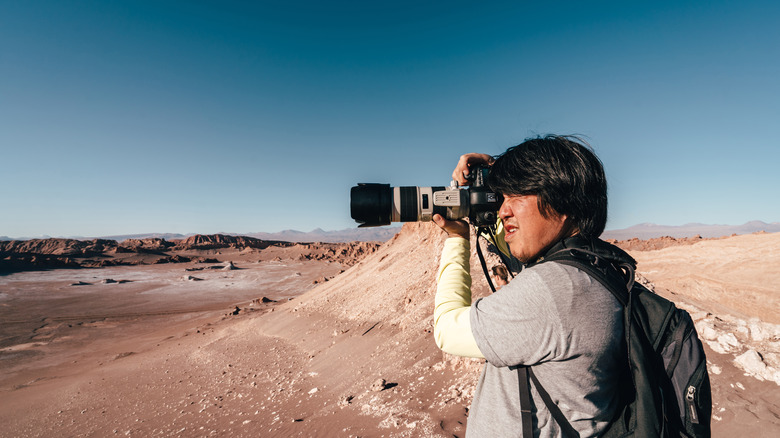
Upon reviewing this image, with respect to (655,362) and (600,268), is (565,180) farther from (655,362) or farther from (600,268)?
(655,362)

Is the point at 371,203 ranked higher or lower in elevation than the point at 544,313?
higher

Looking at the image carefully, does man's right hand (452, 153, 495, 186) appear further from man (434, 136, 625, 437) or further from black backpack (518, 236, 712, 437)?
black backpack (518, 236, 712, 437)

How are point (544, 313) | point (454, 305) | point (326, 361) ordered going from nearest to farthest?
1. point (544, 313)
2. point (454, 305)
3. point (326, 361)

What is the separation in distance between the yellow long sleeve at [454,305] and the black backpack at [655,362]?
0.20 metres

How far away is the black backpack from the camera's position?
0.93m

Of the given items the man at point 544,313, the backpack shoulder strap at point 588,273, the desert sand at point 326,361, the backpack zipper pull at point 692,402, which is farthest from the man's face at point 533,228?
the desert sand at point 326,361

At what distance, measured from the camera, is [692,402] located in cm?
95

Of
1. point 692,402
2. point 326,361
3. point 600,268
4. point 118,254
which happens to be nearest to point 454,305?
point 600,268

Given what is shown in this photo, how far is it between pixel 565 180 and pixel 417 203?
2.27 ft

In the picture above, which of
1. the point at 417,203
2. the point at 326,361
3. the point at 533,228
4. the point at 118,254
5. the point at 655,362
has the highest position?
the point at 417,203

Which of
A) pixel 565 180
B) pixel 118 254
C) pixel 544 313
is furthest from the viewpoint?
pixel 118 254

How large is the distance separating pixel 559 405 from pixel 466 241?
0.68m

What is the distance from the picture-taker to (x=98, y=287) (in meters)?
20.4

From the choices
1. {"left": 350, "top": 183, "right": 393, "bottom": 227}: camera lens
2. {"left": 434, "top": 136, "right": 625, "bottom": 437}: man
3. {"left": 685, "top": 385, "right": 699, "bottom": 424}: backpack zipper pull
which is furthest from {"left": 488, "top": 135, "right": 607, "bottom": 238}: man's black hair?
{"left": 350, "top": 183, "right": 393, "bottom": 227}: camera lens
